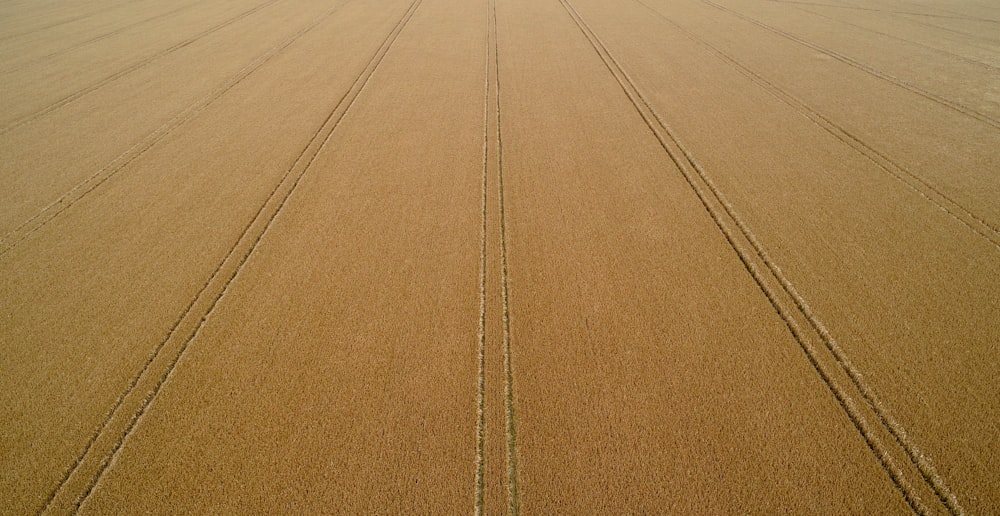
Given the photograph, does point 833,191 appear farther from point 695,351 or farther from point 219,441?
point 219,441

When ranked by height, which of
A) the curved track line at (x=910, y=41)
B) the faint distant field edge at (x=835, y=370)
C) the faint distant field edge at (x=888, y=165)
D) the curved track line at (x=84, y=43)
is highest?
the curved track line at (x=84, y=43)


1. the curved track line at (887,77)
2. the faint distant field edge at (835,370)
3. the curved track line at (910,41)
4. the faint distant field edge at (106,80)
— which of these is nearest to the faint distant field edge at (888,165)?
the curved track line at (887,77)

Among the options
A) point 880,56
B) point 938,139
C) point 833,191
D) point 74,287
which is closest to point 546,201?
point 833,191

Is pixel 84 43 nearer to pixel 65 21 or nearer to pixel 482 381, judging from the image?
pixel 65 21

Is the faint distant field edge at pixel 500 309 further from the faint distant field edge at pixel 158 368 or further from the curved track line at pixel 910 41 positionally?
the curved track line at pixel 910 41

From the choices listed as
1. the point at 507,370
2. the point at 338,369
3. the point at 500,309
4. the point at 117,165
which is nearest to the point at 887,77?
the point at 500,309

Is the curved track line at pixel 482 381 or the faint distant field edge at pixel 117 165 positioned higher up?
the faint distant field edge at pixel 117 165
